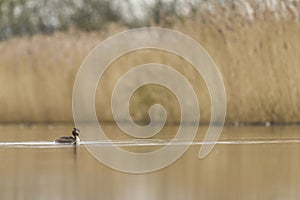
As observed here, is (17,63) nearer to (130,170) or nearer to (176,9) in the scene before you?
(176,9)

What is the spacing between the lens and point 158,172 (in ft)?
53.0

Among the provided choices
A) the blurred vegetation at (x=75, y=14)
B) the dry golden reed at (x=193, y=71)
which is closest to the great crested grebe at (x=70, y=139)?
the dry golden reed at (x=193, y=71)

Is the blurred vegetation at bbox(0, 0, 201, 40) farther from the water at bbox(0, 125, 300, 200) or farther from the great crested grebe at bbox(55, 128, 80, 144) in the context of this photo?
the great crested grebe at bbox(55, 128, 80, 144)

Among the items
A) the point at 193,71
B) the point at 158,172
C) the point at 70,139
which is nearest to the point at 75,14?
the point at 193,71

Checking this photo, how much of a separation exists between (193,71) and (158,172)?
33.5ft

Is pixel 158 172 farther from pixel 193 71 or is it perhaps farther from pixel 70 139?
pixel 193 71

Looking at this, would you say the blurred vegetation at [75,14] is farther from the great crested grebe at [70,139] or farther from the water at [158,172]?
the great crested grebe at [70,139]

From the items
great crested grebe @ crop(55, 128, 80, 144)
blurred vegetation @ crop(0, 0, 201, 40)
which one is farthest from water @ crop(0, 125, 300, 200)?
blurred vegetation @ crop(0, 0, 201, 40)

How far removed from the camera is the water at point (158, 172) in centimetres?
1378

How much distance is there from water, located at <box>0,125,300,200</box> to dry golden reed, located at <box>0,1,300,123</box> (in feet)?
11.0

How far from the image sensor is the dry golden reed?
25.4m

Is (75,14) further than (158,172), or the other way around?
(75,14)

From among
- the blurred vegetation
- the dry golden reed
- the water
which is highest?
the blurred vegetation

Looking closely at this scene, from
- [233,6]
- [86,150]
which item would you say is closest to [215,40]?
[233,6]
